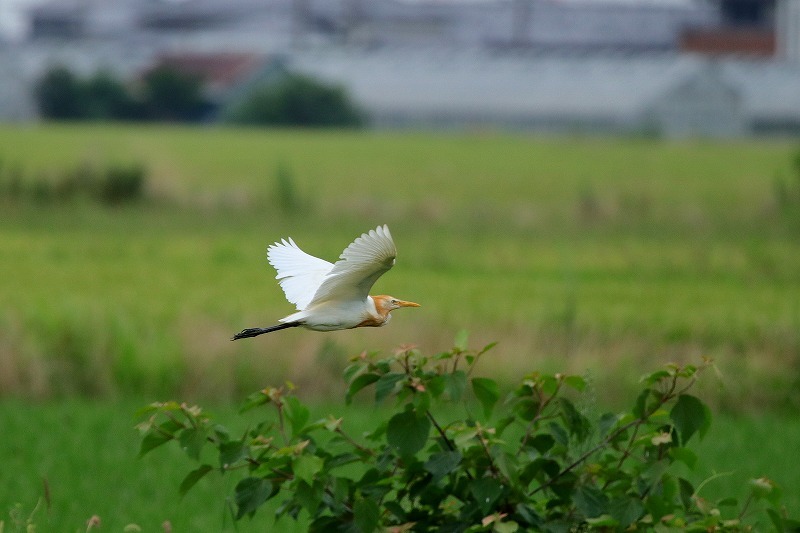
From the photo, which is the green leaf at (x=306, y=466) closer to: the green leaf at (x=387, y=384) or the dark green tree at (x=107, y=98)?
the green leaf at (x=387, y=384)

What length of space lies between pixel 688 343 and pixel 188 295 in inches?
205

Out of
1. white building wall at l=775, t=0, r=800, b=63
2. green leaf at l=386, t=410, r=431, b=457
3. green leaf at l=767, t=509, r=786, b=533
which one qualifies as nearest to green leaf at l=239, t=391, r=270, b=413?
green leaf at l=386, t=410, r=431, b=457

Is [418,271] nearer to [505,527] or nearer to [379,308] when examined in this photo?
[505,527]

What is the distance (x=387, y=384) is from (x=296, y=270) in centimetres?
50

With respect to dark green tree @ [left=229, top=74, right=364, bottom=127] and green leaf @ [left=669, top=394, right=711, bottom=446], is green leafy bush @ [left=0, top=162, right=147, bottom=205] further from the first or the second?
dark green tree @ [left=229, top=74, right=364, bottom=127]

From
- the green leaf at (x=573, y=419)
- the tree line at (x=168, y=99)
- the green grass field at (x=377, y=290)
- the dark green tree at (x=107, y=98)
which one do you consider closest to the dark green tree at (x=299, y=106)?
the tree line at (x=168, y=99)

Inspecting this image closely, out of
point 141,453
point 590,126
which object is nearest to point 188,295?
point 141,453

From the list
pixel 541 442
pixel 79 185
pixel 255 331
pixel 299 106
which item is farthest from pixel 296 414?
pixel 299 106

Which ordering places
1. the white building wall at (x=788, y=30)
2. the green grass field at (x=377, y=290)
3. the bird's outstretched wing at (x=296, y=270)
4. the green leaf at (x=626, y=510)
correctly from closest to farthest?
the bird's outstretched wing at (x=296, y=270), the green leaf at (x=626, y=510), the green grass field at (x=377, y=290), the white building wall at (x=788, y=30)

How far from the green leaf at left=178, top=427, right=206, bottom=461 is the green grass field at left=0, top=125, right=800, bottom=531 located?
48.2 inches

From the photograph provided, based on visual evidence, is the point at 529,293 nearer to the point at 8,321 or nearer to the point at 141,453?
the point at 8,321

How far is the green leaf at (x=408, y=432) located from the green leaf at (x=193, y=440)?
1.91 feet

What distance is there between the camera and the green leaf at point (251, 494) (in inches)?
158

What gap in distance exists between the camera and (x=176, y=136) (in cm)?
4128
